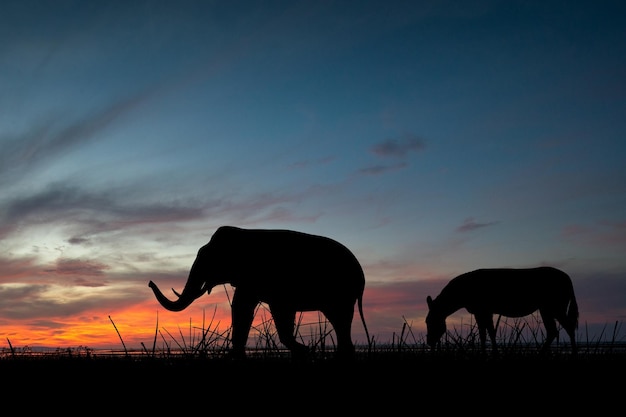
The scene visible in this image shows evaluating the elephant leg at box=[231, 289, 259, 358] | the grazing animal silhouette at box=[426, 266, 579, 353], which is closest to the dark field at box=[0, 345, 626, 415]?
the elephant leg at box=[231, 289, 259, 358]

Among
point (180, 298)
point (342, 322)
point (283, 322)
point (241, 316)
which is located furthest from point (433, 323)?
point (241, 316)

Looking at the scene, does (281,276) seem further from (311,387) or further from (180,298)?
(311,387)

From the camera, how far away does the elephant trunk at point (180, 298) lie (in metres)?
11.3

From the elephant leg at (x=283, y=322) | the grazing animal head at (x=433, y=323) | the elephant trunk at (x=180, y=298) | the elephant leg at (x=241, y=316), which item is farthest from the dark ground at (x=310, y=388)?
the grazing animal head at (x=433, y=323)

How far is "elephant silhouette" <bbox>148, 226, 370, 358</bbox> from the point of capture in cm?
1072

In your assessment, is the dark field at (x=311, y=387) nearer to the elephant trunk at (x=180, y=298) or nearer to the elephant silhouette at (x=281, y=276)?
the elephant silhouette at (x=281, y=276)

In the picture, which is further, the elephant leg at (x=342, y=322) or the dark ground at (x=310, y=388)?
the elephant leg at (x=342, y=322)

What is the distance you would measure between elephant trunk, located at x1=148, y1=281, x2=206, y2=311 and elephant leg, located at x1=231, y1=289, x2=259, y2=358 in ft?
3.57

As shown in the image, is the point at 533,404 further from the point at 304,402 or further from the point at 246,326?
the point at 246,326

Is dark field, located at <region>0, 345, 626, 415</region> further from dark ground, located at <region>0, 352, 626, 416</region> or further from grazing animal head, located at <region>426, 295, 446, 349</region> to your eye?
Result: grazing animal head, located at <region>426, 295, 446, 349</region>

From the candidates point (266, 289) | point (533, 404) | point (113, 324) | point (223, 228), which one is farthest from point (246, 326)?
point (533, 404)

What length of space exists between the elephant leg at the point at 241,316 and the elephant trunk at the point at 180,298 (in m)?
1.09

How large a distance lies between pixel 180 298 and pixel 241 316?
1.78 m

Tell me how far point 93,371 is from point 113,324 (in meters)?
0.64
